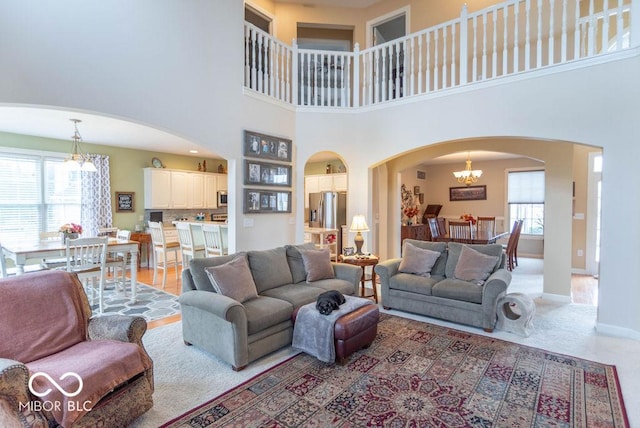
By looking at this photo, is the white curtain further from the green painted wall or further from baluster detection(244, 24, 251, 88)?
baluster detection(244, 24, 251, 88)

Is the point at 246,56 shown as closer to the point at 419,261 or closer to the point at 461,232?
the point at 419,261

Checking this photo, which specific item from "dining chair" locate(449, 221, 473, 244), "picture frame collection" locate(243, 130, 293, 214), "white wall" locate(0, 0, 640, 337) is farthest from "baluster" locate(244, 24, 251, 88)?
"dining chair" locate(449, 221, 473, 244)

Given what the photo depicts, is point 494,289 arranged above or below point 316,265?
below

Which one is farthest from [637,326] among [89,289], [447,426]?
[89,289]

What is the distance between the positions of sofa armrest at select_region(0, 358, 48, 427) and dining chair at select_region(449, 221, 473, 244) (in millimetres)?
6194

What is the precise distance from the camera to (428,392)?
2438 mm

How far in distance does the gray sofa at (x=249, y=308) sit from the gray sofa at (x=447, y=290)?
653 mm

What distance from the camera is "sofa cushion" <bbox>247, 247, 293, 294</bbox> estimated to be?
3576mm

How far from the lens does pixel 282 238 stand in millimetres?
5492

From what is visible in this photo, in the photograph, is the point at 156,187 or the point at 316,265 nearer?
the point at 316,265

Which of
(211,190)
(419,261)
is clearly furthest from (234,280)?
(211,190)

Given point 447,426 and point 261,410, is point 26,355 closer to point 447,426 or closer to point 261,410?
point 261,410

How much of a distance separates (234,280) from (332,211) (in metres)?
4.56

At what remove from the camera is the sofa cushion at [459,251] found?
4004mm
